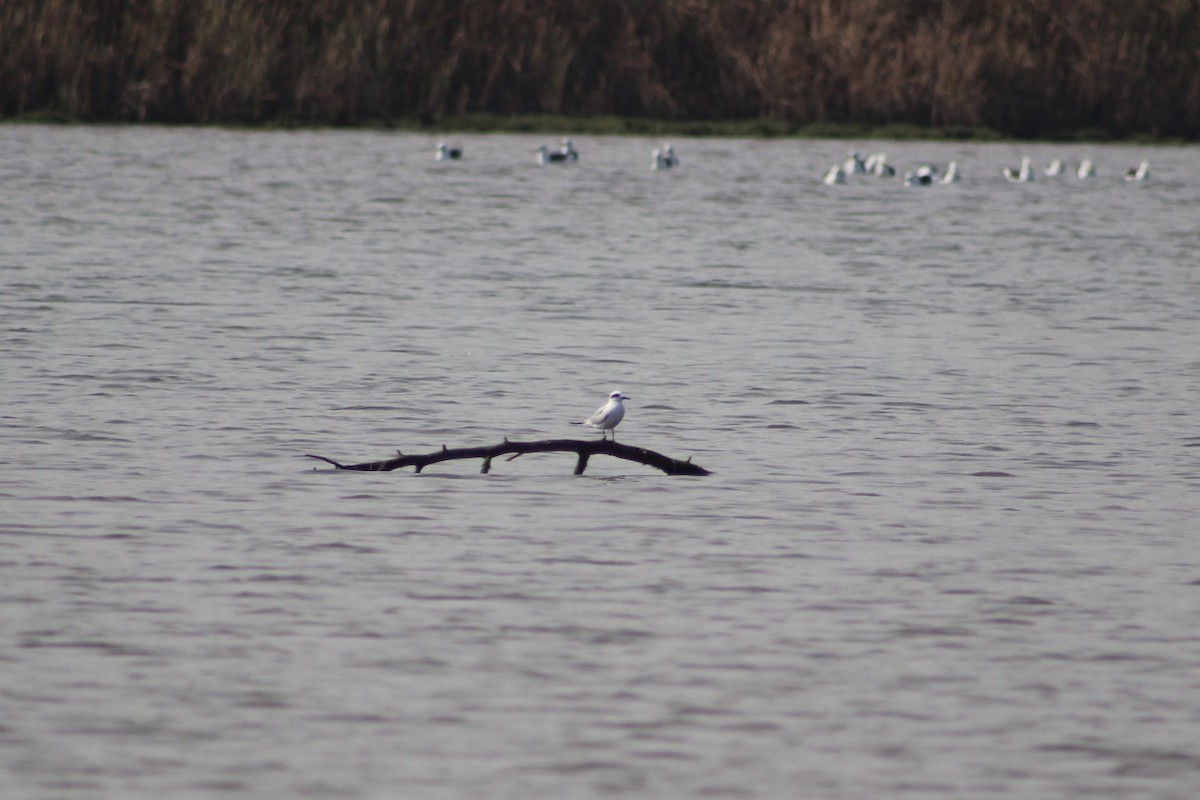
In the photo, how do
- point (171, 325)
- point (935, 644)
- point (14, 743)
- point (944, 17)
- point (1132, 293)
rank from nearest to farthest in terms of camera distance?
point (14, 743) < point (935, 644) < point (171, 325) < point (1132, 293) < point (944, 17)

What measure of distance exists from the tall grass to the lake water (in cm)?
1546

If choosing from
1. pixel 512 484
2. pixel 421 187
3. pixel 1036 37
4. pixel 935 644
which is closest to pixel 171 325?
pixel 512 484

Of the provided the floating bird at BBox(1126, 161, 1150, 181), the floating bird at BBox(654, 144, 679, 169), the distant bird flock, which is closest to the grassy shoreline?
the distant bird flock

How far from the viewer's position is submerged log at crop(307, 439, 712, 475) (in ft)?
31.0

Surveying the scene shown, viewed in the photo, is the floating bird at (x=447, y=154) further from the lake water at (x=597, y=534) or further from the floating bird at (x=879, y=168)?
the lake water at (x=597, y=534)

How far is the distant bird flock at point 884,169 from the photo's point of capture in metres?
32.8

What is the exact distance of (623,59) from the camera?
37.6m

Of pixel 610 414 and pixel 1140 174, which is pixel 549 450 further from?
pixel 1140 174

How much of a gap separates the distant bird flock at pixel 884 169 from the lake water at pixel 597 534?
11510 millimetres

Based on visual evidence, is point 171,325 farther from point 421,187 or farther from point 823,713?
point 421,187

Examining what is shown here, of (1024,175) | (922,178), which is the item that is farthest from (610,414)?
(1024,175)

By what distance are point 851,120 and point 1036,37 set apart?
3614mm

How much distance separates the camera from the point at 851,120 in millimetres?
38844

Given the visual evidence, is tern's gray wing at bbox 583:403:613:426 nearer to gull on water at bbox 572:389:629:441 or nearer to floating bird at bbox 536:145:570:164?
gull on water at bbox 572:389:629:441
